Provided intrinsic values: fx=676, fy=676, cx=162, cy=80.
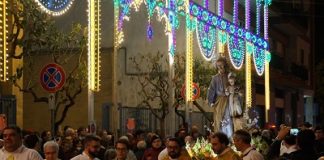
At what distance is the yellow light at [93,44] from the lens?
50.3 ft

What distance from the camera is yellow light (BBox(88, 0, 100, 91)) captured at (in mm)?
15336

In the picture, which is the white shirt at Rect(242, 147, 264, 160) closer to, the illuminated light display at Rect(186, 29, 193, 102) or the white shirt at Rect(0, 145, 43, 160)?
the white shirt at Rect(0, 145, 43, 160)

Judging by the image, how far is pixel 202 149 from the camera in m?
11.4

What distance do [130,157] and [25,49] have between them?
8256 mm

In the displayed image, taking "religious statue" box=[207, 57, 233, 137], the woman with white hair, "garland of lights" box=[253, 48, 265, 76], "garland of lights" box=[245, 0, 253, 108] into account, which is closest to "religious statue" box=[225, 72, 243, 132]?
"religious statue" box=[207, 57, 233, 137]

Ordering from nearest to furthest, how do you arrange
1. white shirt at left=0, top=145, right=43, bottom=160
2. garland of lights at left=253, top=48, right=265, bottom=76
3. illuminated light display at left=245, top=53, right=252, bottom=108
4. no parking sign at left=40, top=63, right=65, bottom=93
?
white shirt at left=0, top=145, right=43, bottom=160
no parking sign at left=40, top=63, right=65, bottom=93
illuminated light display at left=245, top=53, right=252, bottom=108
garland of lights at left=253, top=48, right=265, bottom=76

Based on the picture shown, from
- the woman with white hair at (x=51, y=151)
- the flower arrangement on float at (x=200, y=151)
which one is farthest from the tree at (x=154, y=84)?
the woman with white hair at (x=51, y=151)

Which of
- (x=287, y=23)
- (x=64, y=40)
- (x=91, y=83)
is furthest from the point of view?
(x=287, y=23)

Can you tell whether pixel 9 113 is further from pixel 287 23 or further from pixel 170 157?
pixel 287 23

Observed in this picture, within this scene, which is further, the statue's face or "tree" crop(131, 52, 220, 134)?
"tree" crop(131, 52, 220, 134)

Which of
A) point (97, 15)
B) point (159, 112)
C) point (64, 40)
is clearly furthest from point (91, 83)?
point (159, 112)

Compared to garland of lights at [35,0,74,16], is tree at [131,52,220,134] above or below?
below

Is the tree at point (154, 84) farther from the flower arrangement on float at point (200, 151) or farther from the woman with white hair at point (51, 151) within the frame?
the woman with white hair at point (51, 151)

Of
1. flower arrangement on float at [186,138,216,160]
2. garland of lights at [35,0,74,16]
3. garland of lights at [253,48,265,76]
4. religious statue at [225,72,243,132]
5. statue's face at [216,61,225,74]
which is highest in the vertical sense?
garland of lights at [35,0,74,16]
